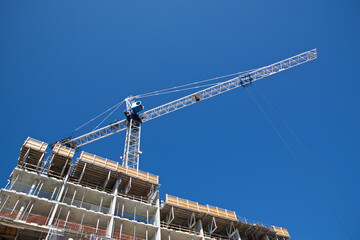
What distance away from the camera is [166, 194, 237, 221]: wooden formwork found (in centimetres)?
4155

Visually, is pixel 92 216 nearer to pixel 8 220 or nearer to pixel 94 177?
pixel 94 177

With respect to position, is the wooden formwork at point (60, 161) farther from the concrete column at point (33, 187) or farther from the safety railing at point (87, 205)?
Result: the safety railing at point (87, 205)

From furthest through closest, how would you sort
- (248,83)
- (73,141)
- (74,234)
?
(248,83) → (73,141) → (74,234)

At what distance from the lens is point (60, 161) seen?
126 ft

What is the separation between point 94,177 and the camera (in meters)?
40.4

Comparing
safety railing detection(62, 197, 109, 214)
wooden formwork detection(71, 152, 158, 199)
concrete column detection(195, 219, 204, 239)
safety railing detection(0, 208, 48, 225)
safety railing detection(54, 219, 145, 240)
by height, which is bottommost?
safety railing detection(54, 219, 145, 240)

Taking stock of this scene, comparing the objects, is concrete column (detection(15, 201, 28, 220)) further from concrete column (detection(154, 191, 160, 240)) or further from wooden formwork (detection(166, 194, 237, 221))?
wooden formwork (detection(166, 194, 237, 221))

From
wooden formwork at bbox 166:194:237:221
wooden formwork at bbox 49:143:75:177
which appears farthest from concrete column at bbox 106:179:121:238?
wooden formwork at bbox 166:194:237:221

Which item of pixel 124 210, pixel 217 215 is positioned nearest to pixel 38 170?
pixel 124 210

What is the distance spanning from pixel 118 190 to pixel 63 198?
921 cm

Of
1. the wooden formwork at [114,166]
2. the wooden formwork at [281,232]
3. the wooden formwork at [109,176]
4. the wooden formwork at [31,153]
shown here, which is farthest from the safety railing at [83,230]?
the wooden formwork at [281,232]

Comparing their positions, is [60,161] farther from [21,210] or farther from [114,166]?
[21,210]

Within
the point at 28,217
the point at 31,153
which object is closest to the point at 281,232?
the point at 28,217

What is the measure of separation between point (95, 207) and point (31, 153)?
37.4ft
